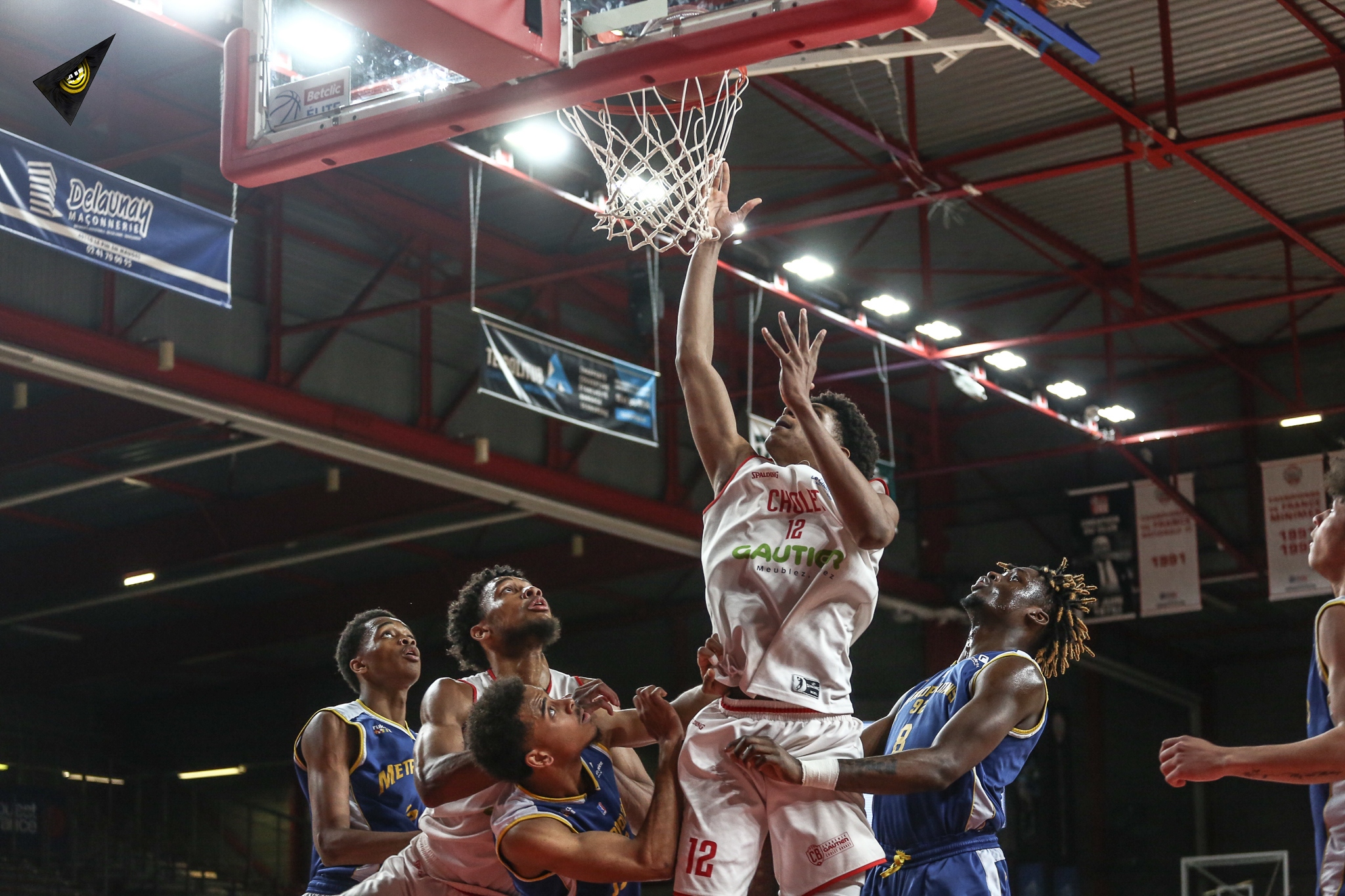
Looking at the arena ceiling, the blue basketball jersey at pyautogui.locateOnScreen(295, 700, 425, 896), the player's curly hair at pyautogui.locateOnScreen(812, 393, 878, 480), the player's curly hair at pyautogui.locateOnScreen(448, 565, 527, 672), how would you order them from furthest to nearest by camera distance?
the arena ceiling, the blue basketball jersey at pyautogui.locateOnScreen(295, 700, 425, 896), the player's curly hair at pyautogui.locateOnScreen(448, 565, 527, 672), the player's curly hair at pyautogui.locateOnScreen(812, 393, 878, 480)

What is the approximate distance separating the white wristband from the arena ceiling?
7.88 meters

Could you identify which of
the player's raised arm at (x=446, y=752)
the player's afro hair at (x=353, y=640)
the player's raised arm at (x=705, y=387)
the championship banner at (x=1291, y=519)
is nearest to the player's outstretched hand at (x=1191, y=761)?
the player's raised arm at (x=705, y=387)

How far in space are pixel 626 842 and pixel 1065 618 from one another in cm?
191

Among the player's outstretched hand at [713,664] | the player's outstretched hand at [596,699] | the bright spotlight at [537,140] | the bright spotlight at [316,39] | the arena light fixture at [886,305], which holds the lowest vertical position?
the player's outstretched hand at [596,699]

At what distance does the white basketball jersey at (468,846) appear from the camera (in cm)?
567

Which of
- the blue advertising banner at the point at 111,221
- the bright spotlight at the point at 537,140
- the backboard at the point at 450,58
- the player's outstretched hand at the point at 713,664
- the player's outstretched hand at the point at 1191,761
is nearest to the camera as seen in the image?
the player's outstretched hand at the point at 1191,761

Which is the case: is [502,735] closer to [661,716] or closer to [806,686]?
[661,716]

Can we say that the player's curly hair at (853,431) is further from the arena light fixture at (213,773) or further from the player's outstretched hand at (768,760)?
the arena light fixture at (213,773)

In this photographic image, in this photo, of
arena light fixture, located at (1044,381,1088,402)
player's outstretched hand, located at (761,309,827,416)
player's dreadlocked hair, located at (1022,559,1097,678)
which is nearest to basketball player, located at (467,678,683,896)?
player's outstretched hand, located at (761,309,827,416)

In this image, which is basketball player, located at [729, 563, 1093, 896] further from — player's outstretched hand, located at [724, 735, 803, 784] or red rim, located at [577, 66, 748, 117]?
red rim, located at [577, 66, 748, 117]

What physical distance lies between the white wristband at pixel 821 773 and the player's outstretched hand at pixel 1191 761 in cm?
89

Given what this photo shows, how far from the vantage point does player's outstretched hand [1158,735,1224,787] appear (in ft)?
14.1

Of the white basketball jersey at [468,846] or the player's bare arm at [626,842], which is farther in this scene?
the white basketball jersey at [468,846]

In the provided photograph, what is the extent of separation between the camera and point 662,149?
703 cm
